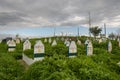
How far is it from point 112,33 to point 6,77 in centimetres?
6451

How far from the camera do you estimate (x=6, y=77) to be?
32.4 feet

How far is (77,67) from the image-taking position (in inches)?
339

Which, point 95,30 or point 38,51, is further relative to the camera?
point 95,30

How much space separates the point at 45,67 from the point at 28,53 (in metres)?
8.17

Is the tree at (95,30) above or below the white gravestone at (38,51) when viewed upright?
above

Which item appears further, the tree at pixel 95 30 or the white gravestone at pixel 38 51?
the tree at pixel 95 30

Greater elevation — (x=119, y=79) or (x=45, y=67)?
(x=45, y=67)

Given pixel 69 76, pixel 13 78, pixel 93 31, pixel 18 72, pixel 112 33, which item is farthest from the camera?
pixel 112 33

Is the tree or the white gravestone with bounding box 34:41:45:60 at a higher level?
the tree

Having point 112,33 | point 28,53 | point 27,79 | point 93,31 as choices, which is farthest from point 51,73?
point 112,33

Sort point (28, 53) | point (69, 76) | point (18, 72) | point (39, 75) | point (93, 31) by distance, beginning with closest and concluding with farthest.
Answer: point (69, 76), point (39, 75), point (18, 72), point (28, 53), point (93, 31)

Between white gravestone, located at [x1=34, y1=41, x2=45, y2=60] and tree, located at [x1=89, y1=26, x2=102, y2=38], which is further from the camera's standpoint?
tree, located at [x1=89, y1=26, x2=102, y2=38]

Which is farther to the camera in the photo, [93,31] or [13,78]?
[93,31]

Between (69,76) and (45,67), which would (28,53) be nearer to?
(45,67)
